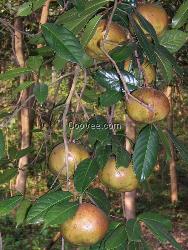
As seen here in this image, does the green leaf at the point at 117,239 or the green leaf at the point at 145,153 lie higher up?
the green leaf at the point at 145,153

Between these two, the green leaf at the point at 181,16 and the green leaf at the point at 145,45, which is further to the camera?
the green leaf at the point at 181,16

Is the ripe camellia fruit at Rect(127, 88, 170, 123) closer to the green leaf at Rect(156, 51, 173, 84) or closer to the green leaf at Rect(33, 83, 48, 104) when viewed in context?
the green leaf at Rect(156, 51, 173, 84)

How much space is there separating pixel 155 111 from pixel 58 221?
0.33 m

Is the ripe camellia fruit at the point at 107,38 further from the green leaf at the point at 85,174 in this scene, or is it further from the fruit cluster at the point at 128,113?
the green leaf at the point at 85,174

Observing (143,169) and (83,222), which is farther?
(143,169)

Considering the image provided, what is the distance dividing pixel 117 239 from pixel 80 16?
0.54 metres

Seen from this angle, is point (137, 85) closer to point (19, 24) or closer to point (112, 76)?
point (112, 76)

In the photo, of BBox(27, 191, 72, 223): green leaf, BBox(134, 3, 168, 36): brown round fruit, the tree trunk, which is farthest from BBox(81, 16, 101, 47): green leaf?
the tree trunk

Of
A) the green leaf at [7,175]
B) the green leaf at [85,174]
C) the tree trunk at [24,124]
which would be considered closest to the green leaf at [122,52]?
the green leaf at [85,174]

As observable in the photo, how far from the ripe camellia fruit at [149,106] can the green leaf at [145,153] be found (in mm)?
74

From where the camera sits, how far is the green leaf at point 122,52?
3.14 ft

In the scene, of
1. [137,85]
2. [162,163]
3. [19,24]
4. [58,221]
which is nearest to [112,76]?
[137,85]

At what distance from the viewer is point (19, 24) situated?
13.5 ft

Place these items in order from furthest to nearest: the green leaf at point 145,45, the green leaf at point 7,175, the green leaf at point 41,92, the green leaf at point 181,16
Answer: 1. the green leaf at point 7,175
2. the green leaf at point 181,16
3. the green leaf at point 41,92
4. the green leaf at point 145,45
